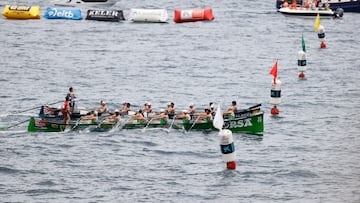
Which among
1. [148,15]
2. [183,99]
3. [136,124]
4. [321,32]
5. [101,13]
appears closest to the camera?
[136,124]

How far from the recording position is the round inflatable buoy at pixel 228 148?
65375 mm

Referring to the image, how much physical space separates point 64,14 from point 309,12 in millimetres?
28562

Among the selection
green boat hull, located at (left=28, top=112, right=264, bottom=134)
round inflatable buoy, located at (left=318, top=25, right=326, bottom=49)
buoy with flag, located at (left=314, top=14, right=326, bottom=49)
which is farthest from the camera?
round inflatable buoy, located at (left=318, top=25, right=326, bottom=49)

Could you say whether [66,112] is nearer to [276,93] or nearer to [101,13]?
[276,93]

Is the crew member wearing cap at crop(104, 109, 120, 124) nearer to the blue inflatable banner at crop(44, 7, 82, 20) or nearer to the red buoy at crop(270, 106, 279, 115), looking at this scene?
the red buoy at crop(270, 106, 279, 115)

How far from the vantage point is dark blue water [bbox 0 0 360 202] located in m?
67.4

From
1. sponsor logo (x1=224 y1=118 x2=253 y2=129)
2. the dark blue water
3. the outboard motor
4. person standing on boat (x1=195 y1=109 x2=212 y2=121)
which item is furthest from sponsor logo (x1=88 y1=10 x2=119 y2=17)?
sponsor logo (x1=224 y1=118 x2=253 y2=129)

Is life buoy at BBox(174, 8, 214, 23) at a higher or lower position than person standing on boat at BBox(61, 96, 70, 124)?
higher

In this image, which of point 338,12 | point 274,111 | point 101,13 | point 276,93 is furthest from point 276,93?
point 338,12

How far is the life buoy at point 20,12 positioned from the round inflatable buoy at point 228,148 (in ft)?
205

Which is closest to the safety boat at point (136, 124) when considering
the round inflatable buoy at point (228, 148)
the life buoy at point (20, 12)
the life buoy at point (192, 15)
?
the round inflatable buoy at point (228, 148)

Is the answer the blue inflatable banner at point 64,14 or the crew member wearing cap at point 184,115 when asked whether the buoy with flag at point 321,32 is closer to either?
the blue inflatable banner at point 64,14

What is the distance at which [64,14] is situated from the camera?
5010 inches

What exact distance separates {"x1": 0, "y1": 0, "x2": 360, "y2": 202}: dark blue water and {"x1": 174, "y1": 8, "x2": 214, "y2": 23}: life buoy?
2.88 feet
